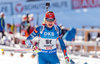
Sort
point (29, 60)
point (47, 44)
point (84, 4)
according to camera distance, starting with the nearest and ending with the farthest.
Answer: point (47, 44)
point (29, 60)
point (84, 4)

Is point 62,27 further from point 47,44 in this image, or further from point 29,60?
point 47,44

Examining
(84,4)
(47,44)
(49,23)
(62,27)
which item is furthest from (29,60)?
(84,4)

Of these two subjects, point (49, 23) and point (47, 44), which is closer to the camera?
point (49, 23)

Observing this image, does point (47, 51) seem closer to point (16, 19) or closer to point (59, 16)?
point (59, 16)

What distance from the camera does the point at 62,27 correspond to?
8812 millimetres

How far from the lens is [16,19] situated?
1519 centimetres

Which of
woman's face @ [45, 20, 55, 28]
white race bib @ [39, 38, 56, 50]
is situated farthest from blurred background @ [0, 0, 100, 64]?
woman's face @ [45, 20, 55, 28]

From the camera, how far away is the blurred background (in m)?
6.66

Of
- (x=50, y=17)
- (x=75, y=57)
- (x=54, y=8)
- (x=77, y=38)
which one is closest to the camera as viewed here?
(x=50, y=17)

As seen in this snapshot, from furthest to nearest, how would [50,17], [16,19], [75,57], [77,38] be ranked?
[16,19] → [77,38] → [75,57] → [50,17]

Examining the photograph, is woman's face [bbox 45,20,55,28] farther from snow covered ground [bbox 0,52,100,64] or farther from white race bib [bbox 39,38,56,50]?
snow covered ground [bbox 0,52,100,64]

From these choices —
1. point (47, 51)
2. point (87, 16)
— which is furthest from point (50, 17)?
point (87, 16)

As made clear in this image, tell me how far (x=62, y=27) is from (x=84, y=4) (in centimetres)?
473

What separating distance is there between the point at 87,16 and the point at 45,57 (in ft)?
31.5
